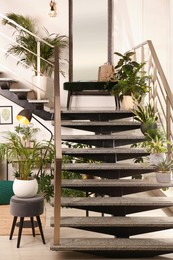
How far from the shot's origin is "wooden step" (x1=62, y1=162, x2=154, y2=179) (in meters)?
5.45

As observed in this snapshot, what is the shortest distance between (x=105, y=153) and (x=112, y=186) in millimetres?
558

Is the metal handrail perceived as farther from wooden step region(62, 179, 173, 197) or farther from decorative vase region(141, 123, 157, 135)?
wooden step region(62, 179, 173, 197)

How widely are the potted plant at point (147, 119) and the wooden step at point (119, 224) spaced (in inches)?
52.7

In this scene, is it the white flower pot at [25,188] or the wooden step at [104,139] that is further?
the wooden step at [104,139]

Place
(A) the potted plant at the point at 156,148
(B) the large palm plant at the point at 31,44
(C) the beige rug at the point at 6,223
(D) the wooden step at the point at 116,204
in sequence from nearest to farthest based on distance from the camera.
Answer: (D) the wooden step at the point at 116,204
(A) the potted plant at the point at 156,148
(C) the beige rug at the point at 6,223
(B) the large palm plant at the point at 31,44

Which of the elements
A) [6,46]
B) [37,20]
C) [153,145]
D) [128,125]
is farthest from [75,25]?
[153,145]

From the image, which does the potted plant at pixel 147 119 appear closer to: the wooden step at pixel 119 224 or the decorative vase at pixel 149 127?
the decorative vase at pixel 149 127

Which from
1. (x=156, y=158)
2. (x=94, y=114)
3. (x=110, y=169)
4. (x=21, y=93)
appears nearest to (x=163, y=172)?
(x=156, y=158)

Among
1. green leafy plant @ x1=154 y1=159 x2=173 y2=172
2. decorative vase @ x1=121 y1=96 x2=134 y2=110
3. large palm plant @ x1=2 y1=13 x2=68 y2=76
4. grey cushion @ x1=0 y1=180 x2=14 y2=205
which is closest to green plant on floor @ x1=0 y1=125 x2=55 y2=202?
grey cushion @ x1=0 y1=180 x2=14 y2=205

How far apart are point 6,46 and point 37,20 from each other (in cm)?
70

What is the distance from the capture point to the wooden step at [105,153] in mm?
5645

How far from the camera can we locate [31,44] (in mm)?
8383

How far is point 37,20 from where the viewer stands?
29.0 ft

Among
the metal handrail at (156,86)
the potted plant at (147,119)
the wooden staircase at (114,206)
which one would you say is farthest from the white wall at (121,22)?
the wooden staircase at (114,206)
